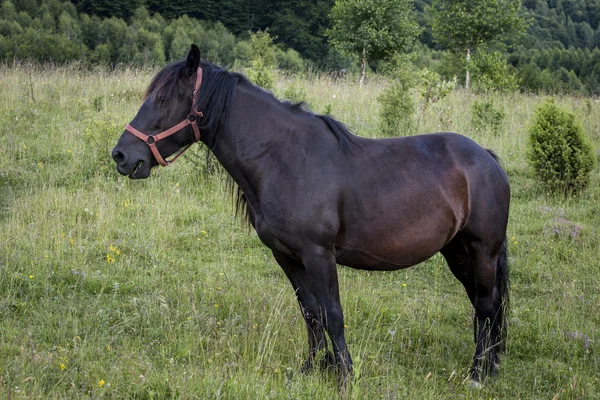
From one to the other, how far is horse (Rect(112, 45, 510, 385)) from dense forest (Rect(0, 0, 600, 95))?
1477 centimetres

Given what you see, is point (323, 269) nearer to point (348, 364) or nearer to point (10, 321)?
point (348, 364)

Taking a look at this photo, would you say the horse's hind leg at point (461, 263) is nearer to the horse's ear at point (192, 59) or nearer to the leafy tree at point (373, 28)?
the horse's ear at point (192, 59)

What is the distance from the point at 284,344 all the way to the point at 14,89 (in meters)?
9.93

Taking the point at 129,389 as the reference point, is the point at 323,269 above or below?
above

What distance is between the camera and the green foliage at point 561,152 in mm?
8570

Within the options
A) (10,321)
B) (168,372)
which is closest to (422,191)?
(168,372)

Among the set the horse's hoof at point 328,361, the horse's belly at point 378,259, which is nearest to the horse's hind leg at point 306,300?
the horse's hoof at point 328,361

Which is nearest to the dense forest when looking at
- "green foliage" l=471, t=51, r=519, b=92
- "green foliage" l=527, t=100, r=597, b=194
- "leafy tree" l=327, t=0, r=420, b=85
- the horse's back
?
"green foliage" l=471, t=51, r=519, b=92

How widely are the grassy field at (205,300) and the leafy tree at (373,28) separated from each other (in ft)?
38.0

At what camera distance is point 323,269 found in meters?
3.43

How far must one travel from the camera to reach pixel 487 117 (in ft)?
37.4

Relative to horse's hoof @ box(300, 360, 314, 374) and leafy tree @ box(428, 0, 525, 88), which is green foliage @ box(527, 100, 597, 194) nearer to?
horse's hoof @ box(300, 360, 314, 374)

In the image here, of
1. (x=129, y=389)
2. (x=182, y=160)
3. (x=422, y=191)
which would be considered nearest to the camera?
(x=129, y=389)

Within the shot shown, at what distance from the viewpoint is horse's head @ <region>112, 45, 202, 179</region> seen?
3.45 m
